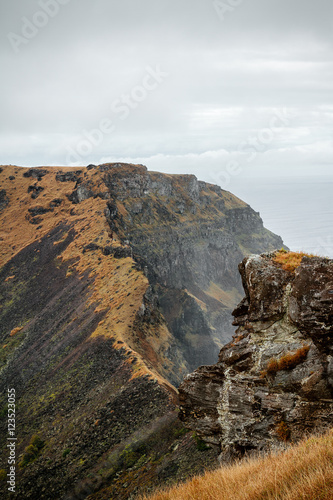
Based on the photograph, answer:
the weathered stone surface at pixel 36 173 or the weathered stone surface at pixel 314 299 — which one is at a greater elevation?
the weathered stone surface at pixel 36 173

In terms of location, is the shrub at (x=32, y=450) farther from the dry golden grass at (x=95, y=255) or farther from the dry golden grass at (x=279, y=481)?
the dry golden grass at (x=279, y=481)

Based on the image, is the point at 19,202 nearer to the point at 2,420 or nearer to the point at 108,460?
the point at 2,420

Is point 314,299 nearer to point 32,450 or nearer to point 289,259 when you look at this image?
point 289,259

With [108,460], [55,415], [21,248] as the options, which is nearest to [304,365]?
[108,460]

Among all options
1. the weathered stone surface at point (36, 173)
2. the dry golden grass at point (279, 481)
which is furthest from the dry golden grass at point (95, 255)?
the dry golden grass at point (279, 481)

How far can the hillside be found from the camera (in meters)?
29.4

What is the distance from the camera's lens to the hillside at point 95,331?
2944 cm

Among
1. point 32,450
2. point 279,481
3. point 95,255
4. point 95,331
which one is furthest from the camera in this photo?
point 95,255

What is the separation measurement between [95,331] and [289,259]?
3770 centimetres

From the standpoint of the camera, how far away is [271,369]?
14070 millimetres

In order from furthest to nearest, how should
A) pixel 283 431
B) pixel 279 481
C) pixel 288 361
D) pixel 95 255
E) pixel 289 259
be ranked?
pixel 95 255 → pixel 289 259 → pixel 288 361 → pixel 283 431 → pixel 279 481

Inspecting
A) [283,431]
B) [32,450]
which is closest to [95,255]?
[32,450]

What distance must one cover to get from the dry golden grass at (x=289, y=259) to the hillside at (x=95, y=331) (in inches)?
534

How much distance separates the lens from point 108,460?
29094 mm
